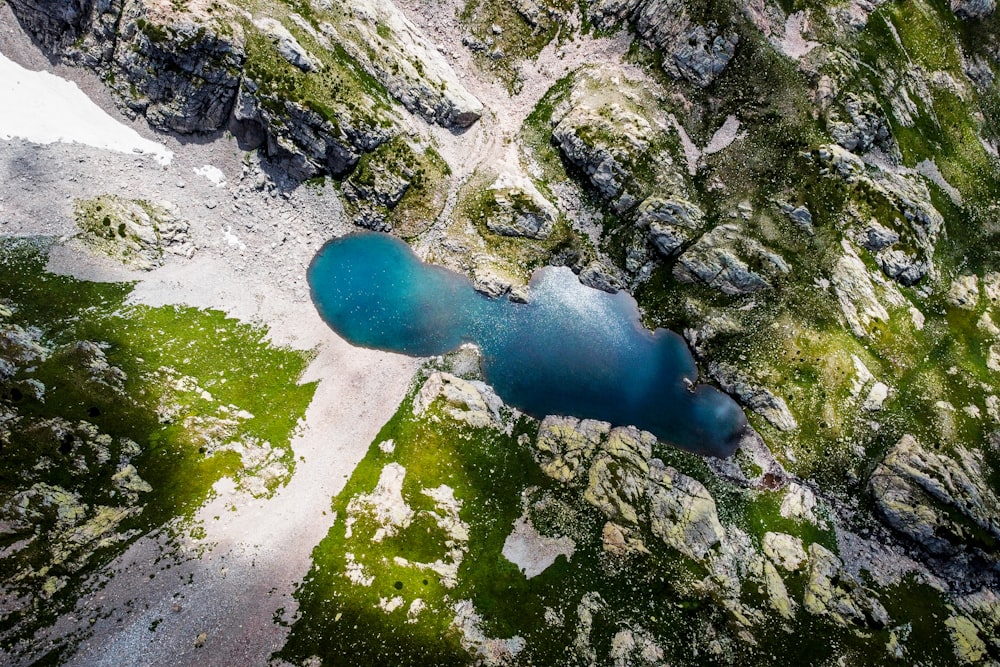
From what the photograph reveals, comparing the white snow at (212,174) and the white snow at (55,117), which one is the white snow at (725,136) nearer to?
the white snow at (212,174)

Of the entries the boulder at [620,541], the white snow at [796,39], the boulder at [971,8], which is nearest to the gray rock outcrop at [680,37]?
the white snow at [796,39]

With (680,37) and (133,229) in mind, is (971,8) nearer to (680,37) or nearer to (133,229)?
(680,37)

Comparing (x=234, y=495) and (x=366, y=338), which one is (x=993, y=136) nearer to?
(x=366, y=338)

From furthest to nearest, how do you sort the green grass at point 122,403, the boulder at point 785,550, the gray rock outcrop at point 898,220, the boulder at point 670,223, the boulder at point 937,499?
the boulder at point 670,223 < the gray rock outcrop at point 898,220 < the boulder at point 937,499 < the boulder at point 785,550 < the green grass at point 122,403

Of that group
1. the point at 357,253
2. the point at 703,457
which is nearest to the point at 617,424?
the point at 703,457

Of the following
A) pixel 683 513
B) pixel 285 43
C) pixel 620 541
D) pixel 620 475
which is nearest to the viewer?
pixel 620 541

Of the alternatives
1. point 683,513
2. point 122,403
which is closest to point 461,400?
point 683,513
